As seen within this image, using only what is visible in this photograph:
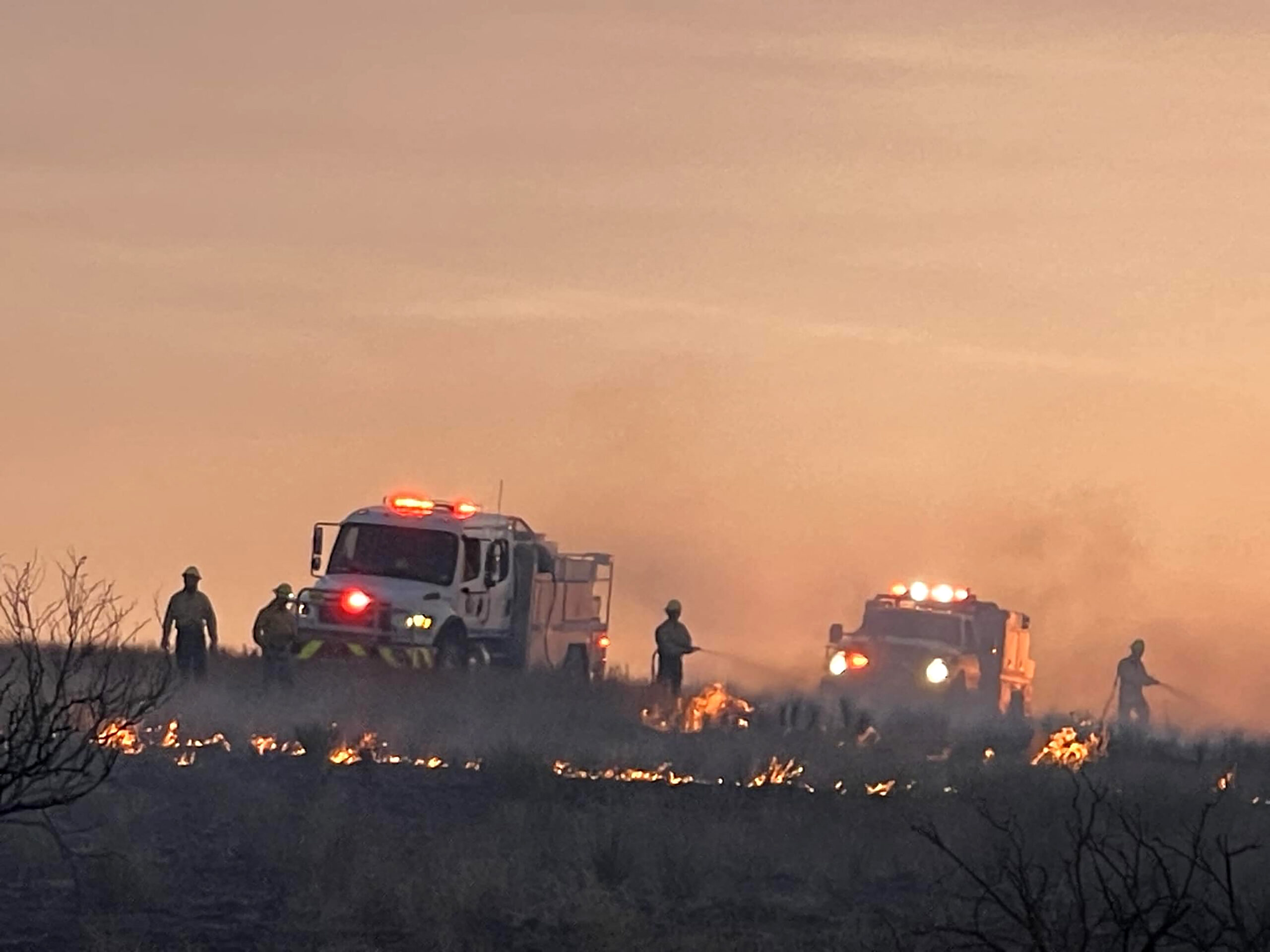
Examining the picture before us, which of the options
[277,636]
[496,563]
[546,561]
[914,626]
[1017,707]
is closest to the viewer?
[277,636]

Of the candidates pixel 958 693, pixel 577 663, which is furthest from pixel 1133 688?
pixel 577 663

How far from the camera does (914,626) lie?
39.8 meters

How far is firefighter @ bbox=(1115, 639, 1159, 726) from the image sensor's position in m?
39.2

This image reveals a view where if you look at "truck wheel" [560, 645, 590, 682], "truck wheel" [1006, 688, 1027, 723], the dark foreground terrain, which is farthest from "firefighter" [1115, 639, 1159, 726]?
the dark foreground terrain

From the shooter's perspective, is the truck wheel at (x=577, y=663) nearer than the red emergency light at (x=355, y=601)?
No

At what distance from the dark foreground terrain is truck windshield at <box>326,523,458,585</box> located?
22.9 ft

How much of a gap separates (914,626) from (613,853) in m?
21.5

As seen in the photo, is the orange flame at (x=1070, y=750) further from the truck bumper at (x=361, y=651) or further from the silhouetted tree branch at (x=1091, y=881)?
the truck bumper at (x=361, y=651)

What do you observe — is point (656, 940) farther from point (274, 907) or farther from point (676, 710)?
point (676, 710)

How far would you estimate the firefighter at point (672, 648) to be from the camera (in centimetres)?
3319

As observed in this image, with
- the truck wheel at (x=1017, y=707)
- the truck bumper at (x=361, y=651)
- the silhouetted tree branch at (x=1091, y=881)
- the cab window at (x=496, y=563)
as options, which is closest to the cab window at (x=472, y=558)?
the cab window at (x=496, y=563)

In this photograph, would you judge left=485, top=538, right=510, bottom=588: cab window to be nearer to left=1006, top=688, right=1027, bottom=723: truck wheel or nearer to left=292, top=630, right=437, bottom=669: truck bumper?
left=292, top=630, right=437, bottom=669: truck bumper

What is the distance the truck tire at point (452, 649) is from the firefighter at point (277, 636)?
2.68 metres

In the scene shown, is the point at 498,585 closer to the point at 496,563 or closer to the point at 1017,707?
A: the point at 496,563
